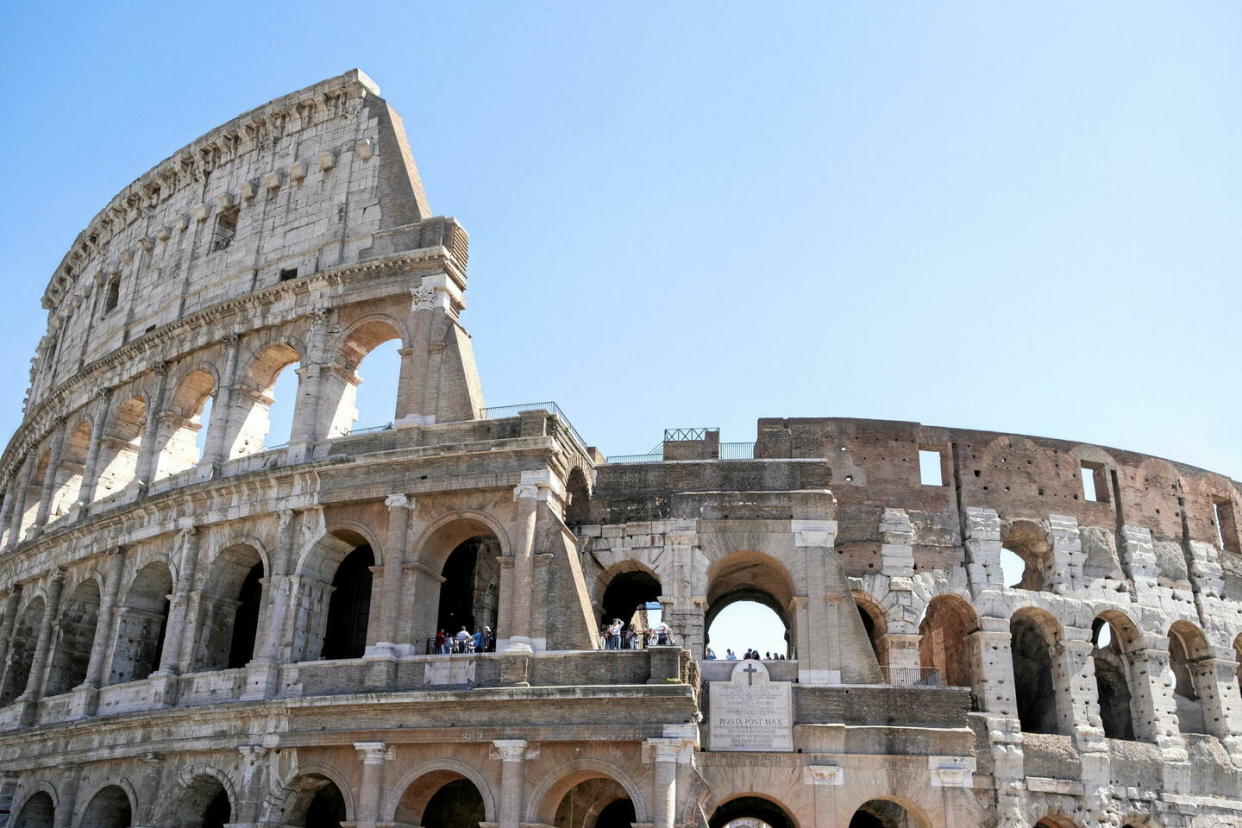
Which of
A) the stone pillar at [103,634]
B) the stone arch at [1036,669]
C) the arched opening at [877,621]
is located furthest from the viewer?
the stone arch at [1036,669]

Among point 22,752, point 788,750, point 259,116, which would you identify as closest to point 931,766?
point 788,750

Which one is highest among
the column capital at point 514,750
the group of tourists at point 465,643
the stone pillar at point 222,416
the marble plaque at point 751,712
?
the stone pillar at point 222,416

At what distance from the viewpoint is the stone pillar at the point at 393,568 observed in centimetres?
1927

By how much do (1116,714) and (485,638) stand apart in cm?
1540

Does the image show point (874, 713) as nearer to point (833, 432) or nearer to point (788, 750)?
point (788, 750)

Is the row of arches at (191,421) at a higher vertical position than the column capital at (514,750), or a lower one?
higher

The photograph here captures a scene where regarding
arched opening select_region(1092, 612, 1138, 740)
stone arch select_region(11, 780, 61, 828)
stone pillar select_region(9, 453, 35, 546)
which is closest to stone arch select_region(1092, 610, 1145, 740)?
arched opening select_region(1092, 612, 1138, 740)

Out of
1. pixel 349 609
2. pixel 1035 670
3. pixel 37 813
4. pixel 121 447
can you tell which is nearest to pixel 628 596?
pixel 349 609

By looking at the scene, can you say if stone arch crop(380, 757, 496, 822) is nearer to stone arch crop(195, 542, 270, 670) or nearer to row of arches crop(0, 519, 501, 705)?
row of arches crop(0, 519, 501, 705)

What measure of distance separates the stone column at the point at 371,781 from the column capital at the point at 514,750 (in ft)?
6.62

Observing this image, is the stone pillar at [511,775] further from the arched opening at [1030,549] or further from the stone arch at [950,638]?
the arched opening at [1030,549]

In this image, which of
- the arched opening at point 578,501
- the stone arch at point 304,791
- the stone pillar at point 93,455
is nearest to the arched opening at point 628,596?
the arched opening at point 578,501

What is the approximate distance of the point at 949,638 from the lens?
2556cm

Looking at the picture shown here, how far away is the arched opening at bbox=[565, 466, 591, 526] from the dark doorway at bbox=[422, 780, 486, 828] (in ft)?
17.2
